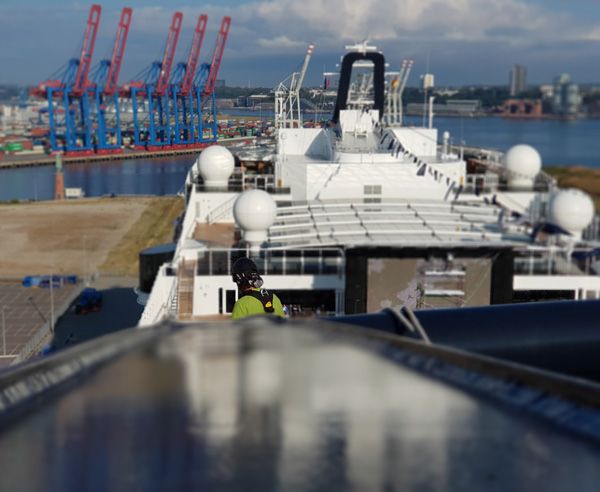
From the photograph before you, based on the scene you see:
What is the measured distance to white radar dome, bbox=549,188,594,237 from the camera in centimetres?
348

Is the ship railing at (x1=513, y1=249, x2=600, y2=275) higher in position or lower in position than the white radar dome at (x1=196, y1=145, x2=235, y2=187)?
lower

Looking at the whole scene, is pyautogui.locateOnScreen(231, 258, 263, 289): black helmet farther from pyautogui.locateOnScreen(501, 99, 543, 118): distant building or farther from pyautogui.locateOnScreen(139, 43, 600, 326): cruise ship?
pyautogui.locateOnScreen(139, 43, 600, 326): cruise ship

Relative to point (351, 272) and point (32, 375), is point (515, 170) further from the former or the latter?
point (32, 375)

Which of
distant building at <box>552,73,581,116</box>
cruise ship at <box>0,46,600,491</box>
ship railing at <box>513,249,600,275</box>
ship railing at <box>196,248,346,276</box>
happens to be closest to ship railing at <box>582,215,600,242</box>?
ship railing at <box>513,249,600,275</box>

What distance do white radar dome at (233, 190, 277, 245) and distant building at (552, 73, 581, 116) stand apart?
3.33 m

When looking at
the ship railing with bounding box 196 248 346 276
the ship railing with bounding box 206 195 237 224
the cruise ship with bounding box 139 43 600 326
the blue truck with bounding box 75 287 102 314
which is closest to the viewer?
the cruise ship with bounding box 139 43 600 326

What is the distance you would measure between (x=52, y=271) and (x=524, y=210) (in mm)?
11908

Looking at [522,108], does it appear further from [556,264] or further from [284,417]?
[556,264]

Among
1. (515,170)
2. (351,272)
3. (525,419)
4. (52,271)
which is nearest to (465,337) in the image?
(525,419)

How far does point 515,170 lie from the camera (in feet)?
16.9

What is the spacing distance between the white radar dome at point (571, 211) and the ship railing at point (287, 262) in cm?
136

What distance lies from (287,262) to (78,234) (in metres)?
14.2

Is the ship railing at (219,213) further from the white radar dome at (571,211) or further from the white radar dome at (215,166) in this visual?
the white radar dome at (571,211)

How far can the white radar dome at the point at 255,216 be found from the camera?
469 centimetres
